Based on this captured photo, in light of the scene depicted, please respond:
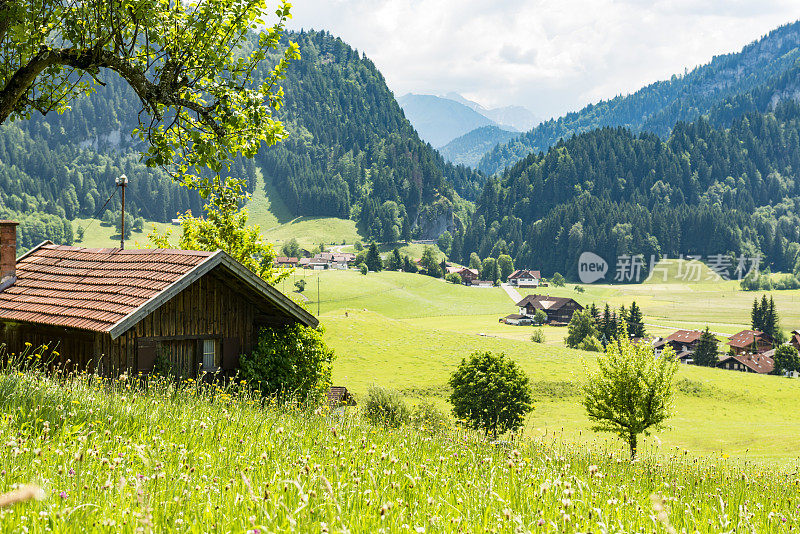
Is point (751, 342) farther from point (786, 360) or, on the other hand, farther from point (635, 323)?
point (786, 360)

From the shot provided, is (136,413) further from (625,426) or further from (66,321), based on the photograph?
(625,426)

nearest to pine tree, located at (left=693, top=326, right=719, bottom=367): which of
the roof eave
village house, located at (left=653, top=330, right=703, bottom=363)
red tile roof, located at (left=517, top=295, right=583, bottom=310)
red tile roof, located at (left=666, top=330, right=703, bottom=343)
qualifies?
village house, located at (left=653, top=330, right=703, bottom=363)

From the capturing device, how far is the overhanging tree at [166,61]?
1341 cm

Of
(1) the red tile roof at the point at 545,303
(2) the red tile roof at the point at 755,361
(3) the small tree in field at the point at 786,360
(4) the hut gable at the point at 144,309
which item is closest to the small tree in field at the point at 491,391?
(4) the hut gable at the point at 144,309

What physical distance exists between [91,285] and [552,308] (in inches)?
7079

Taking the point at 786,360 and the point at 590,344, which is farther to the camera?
the point at 590,344

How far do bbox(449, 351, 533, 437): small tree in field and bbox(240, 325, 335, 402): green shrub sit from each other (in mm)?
33707

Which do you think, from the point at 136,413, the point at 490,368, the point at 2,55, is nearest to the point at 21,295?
the point at 2,55

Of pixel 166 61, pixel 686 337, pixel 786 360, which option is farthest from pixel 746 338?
pixel 166 61

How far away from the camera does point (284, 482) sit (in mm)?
4246

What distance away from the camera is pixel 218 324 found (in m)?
23.6

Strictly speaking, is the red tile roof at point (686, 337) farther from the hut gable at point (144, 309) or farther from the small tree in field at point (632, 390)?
the hut gable at point (144, 309)

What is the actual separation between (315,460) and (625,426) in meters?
42.1

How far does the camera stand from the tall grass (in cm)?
381
